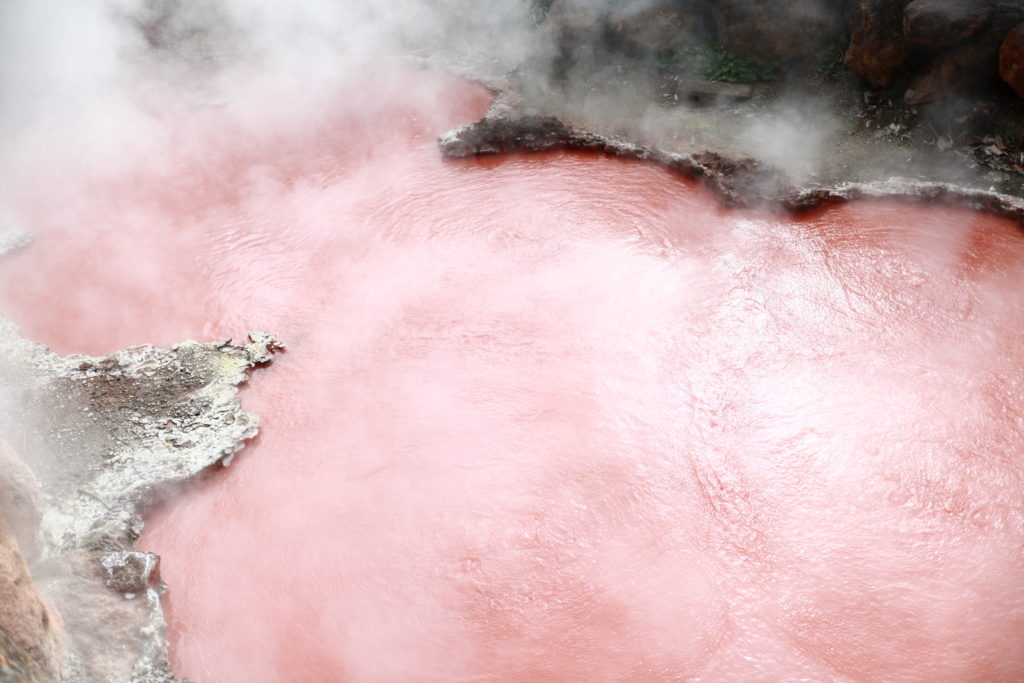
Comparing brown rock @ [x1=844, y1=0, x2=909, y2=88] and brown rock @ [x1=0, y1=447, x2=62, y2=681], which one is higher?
brown rock @ [x1=844, y1=0, x2=909, y2=88]

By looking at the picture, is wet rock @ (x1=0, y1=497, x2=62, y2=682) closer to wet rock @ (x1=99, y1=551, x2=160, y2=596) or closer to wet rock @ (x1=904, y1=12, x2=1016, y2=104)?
wet rock @ (x1=99, y1=551, x2=160, y2=596)

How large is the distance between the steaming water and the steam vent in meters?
0.02

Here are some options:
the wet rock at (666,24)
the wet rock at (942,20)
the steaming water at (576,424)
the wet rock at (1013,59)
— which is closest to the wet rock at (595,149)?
the steaming water at (576,424)

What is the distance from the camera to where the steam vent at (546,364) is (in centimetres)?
298

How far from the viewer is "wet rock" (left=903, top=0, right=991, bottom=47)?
4.92 meters

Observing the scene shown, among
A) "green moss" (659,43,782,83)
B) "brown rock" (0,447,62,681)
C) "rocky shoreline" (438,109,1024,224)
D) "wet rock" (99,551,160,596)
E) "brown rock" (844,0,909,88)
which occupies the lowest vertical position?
"brown rock" (0,447,62,681)

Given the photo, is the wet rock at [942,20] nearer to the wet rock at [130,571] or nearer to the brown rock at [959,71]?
the brown rock at [959,71]

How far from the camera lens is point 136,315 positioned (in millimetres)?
4680

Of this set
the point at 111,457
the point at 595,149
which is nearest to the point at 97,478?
the point at 111,457

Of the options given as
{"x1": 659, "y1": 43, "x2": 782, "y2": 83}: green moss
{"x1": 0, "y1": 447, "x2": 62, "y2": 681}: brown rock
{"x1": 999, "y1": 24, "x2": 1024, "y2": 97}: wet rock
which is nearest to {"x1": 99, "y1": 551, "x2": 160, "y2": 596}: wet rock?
{"x1": 0, "y1": 447, "x2": 62, "y2": 681}: brown rock

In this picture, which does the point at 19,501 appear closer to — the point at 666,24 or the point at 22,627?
the point at 22,627

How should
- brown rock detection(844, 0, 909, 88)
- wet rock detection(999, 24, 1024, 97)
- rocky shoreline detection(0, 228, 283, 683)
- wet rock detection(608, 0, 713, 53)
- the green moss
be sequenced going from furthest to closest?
wet rock detection(608, 0, 713, 53) → the green moss → brown rock detection(844, 0, 909, 88) → wet rock detection(999, 24, 1024, 97) → rocky shoreline detection(0, 228, 283, 683)

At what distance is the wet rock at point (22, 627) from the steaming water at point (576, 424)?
2.04 ft

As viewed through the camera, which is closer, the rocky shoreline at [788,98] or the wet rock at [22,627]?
the wet rock at [22,627]
